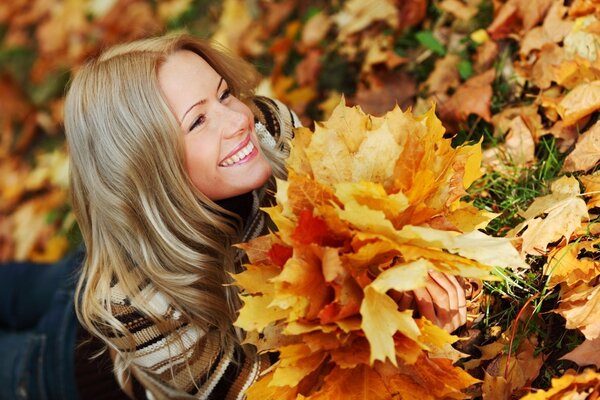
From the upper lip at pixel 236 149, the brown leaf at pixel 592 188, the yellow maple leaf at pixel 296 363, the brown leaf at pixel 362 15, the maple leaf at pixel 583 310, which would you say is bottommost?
the maple leaf at pixel 583 310

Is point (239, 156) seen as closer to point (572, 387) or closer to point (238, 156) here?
point (238, 156)

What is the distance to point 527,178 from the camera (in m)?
1.55

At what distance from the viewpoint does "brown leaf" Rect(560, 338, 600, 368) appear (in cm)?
112

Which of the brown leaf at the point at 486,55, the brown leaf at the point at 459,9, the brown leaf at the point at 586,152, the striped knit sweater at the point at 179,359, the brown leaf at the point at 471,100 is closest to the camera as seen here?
the brown leaf at the point at 586,152

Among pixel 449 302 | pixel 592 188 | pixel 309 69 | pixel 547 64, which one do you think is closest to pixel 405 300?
pixel 449 302

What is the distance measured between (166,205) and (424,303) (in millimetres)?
637

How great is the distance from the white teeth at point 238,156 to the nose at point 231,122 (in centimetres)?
4

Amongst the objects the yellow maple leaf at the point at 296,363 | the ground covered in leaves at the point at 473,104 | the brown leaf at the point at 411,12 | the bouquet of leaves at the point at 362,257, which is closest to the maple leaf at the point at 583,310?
the ground covered in leaves at the point at 473,104

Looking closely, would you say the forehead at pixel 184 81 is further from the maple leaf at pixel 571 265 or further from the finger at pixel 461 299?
the maple leaf at pixel 571 265

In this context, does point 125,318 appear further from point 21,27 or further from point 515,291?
point 21,27

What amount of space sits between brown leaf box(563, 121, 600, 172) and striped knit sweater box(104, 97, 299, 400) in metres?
0.84

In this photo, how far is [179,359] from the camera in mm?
1540

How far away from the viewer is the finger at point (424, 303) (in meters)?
1.18

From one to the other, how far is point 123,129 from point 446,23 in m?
1.17
